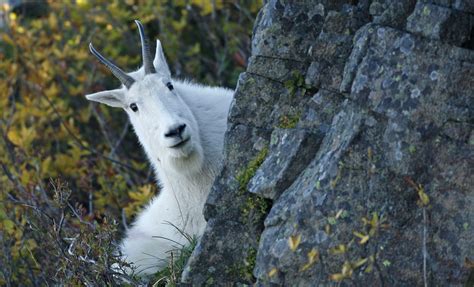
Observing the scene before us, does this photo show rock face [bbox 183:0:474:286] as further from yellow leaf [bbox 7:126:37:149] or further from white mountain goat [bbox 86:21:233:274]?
yellow leaf [bbox 7:126:37:149]

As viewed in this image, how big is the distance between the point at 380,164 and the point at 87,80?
7.61 m

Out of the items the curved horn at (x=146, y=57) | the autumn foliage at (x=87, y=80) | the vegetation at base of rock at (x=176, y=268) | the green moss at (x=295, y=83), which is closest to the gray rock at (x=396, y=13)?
the green moss at (x=295, y=83)

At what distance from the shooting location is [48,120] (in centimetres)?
1115

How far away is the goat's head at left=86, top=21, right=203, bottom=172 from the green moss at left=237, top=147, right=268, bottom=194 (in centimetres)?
132

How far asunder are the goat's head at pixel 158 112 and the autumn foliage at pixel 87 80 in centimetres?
145

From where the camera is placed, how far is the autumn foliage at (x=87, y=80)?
992 cm

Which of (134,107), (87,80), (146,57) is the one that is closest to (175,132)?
(134,107)

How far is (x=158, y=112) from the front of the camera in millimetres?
7152

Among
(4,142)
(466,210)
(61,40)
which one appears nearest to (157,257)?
(466,210)

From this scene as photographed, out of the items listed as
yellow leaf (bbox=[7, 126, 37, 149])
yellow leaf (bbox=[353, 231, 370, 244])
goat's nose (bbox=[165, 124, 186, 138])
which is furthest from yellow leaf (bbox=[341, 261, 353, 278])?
yellow leaf (bbox=[7, 126, 37, 149])

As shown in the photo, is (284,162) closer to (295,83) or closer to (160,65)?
(295,83)

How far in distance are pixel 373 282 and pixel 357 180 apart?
56cm

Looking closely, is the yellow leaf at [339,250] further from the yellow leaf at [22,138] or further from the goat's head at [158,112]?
the yellow leaf at [22,138]

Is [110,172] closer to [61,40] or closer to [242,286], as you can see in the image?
[61,40]
